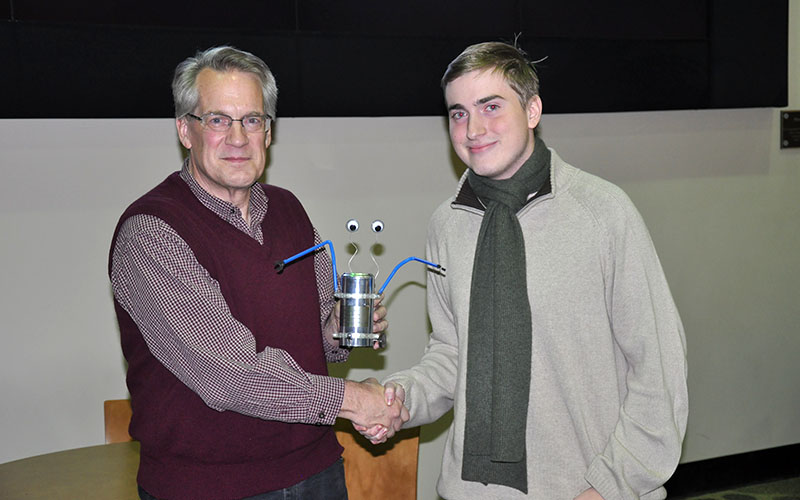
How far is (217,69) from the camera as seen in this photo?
2.39m

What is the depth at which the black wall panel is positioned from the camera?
341 centimetres

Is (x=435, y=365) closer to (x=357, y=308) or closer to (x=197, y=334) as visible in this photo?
(x=357, y=308)

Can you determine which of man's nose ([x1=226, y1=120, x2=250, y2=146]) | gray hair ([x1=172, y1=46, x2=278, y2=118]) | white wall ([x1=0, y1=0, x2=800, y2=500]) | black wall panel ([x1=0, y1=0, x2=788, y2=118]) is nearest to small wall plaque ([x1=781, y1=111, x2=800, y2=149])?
white wall ([x1=0, y1=0, x2=800, y2=500])

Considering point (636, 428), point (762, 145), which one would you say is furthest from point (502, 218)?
point (762, 145)

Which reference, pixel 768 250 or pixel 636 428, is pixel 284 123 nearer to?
pixel 636 428

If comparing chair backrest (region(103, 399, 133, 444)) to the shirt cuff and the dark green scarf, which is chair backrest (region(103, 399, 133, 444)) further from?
the dark green scarf

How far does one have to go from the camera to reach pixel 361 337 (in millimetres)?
2324

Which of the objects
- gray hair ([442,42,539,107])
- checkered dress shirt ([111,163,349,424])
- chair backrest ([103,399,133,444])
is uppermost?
gray hair ([442,42,539,107])

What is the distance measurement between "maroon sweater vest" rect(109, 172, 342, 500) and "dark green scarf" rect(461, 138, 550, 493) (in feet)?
1.45

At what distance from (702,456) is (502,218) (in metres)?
3.16

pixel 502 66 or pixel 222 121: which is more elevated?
pixel 502 66

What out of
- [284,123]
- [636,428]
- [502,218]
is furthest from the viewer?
[284,123]

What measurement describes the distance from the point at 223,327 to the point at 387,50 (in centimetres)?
203

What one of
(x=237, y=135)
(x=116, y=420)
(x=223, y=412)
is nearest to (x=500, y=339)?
(x=223, y=412)
